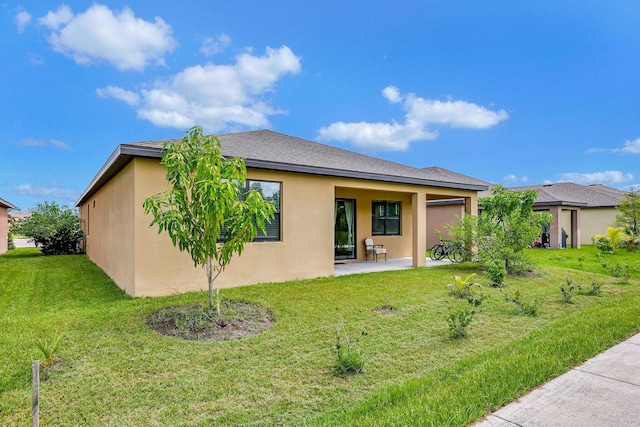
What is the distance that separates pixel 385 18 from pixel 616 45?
9.87 m

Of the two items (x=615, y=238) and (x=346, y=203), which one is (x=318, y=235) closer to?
(x=346, y=203)

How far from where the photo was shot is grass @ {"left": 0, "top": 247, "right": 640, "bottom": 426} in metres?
2.84

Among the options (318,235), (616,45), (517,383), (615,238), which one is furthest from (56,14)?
(615,238)

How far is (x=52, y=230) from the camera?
17.1 m

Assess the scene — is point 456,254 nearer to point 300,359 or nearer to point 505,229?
point 505,229

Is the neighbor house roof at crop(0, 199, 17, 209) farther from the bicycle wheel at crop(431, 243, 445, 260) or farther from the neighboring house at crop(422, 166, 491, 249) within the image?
the neighboring house at crop(422, 166, 491, 249)

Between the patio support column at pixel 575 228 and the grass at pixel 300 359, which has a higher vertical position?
the patio support column at pixel 575 228

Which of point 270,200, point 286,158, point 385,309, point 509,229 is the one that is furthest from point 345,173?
point 509,229

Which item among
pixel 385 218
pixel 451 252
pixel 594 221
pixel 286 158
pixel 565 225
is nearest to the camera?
pixel 286 158

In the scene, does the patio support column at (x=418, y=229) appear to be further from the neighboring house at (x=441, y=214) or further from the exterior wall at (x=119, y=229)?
the exterior wall at (x=119, y=229)

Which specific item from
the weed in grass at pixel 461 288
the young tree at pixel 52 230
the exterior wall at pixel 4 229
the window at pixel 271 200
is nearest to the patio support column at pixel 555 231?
the weed in grass at pixel 461 288

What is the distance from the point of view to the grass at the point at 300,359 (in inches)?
112

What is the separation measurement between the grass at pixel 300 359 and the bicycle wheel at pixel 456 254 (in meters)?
4.43

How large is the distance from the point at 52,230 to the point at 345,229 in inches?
572
